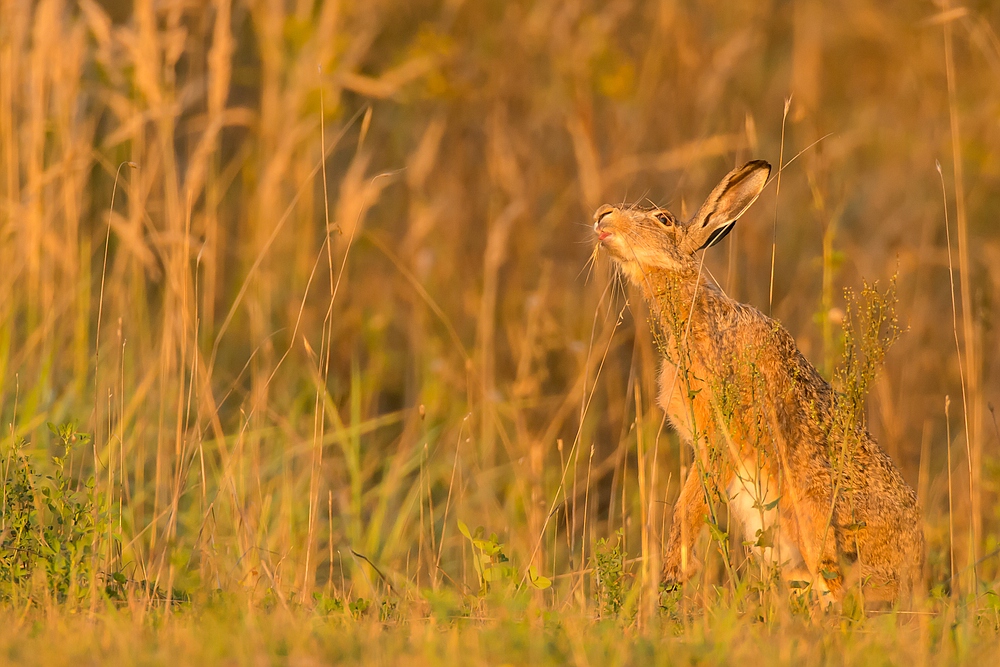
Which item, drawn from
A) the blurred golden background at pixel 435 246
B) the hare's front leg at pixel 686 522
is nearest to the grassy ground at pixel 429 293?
the blurred golden background at pixel 435 246

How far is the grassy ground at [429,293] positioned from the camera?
169 inches

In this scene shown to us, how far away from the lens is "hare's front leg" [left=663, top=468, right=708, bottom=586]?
4.54m

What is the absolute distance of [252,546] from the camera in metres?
4.11

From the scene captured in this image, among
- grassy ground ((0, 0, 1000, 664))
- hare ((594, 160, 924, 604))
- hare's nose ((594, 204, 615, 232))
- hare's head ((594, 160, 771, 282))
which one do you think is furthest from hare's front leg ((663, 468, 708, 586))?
hare's nose ((594, 204, 615, 232))

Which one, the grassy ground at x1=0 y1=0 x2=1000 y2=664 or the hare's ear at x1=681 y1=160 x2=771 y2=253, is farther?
the hare's ear at x1=681 y1=160 x2=771 y2=253

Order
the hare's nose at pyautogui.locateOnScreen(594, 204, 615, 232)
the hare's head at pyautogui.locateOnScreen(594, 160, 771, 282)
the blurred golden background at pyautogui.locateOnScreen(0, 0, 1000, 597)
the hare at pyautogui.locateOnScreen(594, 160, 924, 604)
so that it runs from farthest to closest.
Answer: the blurred golden background at pyautogui.locateOnScreen(0, 0, 1000, 597)
the hare's nose at pyautogui.locateOnScreen(594, 204, 615, 232)
the hare's head at pyautogui.locateOnScreen(594, 160, 771, 282)
the hare at pyautogui.locateOnScreen(594, 160, 924, 604)

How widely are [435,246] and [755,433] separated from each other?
3810 mm

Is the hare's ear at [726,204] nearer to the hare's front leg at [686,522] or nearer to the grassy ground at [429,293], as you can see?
the grassy ground at [429,293]

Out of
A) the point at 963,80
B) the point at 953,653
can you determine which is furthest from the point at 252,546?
the point at 963,80

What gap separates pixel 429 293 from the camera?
7.66 meters

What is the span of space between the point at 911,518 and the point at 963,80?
236 inches

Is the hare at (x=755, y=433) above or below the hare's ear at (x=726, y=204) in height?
below

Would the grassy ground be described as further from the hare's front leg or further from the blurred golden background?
the hare's front leg

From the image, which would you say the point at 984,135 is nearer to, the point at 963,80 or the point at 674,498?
the point at 963,80
